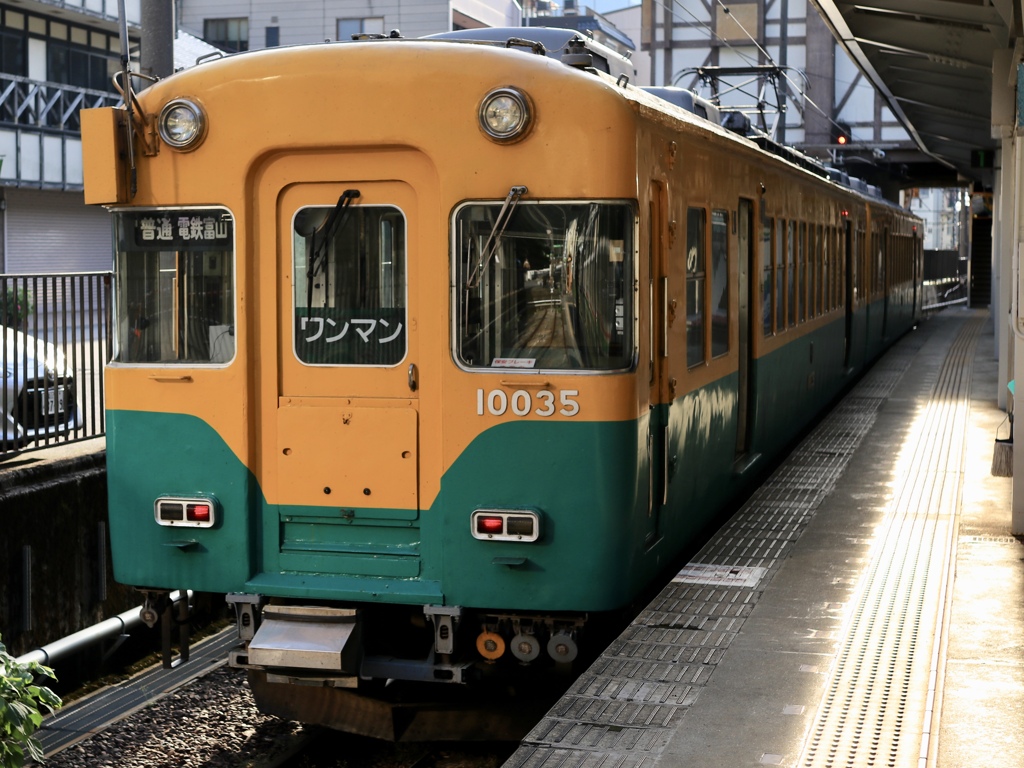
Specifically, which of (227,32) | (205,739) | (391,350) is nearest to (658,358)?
(391,350)

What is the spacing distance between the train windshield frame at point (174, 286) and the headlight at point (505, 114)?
116cm

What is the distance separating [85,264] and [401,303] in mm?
26597

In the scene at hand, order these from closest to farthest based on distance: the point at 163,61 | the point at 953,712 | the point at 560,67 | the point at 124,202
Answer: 1. the point at 953,712
2. the point at 560,67
3. the point at 124,202
4. the point at 163,61

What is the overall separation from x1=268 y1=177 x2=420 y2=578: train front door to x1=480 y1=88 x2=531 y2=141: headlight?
0.42 meters

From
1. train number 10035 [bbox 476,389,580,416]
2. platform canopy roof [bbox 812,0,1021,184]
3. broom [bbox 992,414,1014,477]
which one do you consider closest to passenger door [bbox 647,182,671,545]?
train number 10035 [bbox 476,389,580,416]

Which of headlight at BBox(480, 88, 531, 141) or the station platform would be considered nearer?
the station platform

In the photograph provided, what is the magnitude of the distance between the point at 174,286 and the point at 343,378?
0.83 metres

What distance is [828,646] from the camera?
5453 mm

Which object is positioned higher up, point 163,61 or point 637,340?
point 163,61

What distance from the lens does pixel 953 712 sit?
4.72 meters

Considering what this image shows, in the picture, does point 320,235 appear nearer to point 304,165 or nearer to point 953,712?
point 304,165

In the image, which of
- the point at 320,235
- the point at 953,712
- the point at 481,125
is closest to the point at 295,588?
the point at 320,235

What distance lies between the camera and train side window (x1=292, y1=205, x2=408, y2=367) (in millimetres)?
5488

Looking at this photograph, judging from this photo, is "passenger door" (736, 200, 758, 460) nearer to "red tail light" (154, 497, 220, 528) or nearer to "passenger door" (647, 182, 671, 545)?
"passenger door" (647, 182, 671, 545)
